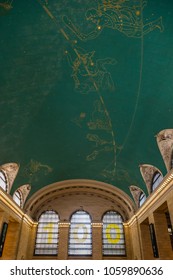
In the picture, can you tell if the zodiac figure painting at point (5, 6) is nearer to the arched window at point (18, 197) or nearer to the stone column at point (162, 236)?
the arched window at point (18, 197)

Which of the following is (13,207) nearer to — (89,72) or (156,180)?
(156,180)

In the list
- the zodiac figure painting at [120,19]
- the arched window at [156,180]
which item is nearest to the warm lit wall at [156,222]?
the arched window at [156,180]

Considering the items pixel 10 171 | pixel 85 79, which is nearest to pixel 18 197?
pixel 10 171

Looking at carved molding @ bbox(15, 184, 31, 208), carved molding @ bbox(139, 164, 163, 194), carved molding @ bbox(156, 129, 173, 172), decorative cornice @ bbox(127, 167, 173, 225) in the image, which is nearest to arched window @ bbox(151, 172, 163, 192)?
carved molding @ bbox(139, 164, 163, 194)

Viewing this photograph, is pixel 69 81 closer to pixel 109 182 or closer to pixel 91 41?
pixel 91 41

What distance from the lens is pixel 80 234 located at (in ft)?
54.9

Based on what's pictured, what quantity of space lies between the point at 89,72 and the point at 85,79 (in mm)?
366

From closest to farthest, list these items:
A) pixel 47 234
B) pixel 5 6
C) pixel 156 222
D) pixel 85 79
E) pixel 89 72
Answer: pixel 5 6
pixel 89 72
pixel 85 79
pixel 156 222
pixel 47 234

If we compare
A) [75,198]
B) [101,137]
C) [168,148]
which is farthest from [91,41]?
[75,198]

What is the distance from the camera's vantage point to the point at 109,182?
1611 cm

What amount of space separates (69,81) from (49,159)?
6228 mm

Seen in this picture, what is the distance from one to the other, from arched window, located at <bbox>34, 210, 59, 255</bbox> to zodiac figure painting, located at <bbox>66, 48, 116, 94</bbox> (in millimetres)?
12615

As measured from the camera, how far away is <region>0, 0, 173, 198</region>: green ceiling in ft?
20.7

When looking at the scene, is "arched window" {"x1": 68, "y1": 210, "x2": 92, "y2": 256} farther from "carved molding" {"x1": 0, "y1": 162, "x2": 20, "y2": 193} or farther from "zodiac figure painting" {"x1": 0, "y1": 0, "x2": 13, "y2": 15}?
"zodiac figure painting" {"x1": 0, "y1": 0, "x2": 13, "y2": 15}
